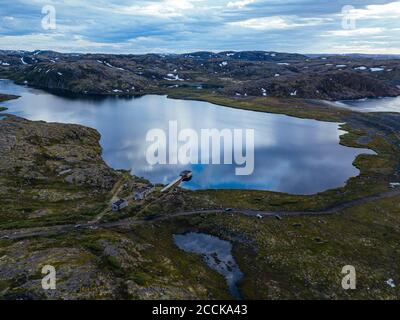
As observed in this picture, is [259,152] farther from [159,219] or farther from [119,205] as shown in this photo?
[119,205]

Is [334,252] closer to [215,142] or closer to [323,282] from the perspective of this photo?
[323,282]

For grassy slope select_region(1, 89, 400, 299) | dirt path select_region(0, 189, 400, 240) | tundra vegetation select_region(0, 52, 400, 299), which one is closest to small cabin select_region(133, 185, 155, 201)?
tundra vegetation select_region(0, 52, 400, 299)

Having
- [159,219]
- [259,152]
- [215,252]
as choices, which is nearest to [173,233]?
[159,219]

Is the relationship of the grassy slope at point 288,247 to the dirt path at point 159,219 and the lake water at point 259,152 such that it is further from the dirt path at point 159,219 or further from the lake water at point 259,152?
the lake water at point 259,152

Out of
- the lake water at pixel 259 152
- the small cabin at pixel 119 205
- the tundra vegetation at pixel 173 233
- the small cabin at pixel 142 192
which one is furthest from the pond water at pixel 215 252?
the lake water at pixel 259 152

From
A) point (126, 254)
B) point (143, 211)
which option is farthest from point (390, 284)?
point (143, 211)

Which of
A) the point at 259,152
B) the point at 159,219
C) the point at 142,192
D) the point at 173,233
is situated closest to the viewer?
the point at 173,233
